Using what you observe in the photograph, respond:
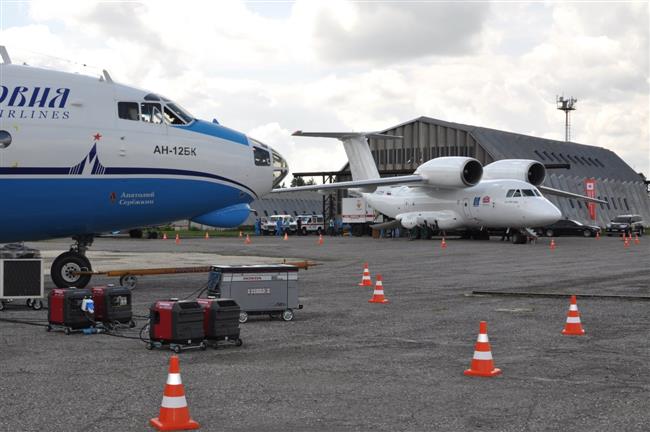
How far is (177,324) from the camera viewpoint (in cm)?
1050

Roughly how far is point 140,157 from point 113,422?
10.9 meters

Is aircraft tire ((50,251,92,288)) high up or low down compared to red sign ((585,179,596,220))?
down

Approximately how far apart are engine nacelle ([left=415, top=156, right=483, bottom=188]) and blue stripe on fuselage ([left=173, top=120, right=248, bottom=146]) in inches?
1097

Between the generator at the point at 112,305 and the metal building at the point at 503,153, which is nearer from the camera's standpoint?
the generator at the point at 112,305

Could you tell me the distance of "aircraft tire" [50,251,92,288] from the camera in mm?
17531

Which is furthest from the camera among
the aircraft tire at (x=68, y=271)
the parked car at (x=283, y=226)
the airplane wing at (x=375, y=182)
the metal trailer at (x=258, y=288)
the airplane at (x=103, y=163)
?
the parked car at (x=283, y=226)

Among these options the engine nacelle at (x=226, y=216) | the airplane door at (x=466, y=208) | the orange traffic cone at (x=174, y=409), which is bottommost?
the orange traffic cone at (x=174, y=409)

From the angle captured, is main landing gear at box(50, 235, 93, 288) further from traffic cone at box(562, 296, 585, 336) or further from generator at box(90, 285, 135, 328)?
traffic cone at box(562, 296, 585, 336)

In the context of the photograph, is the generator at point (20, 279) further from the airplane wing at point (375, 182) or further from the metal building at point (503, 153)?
the metal building at point (503, 153)

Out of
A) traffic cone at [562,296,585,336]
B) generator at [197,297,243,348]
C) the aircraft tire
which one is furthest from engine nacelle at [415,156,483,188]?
generator at [197,297,243,348]

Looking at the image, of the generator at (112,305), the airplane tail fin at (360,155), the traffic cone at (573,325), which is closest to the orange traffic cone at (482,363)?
the traffic cone at (573,325)

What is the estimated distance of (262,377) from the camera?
358 inches

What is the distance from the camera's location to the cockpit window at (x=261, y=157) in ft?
61.1

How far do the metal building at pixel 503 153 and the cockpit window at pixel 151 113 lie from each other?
53.8 meters
